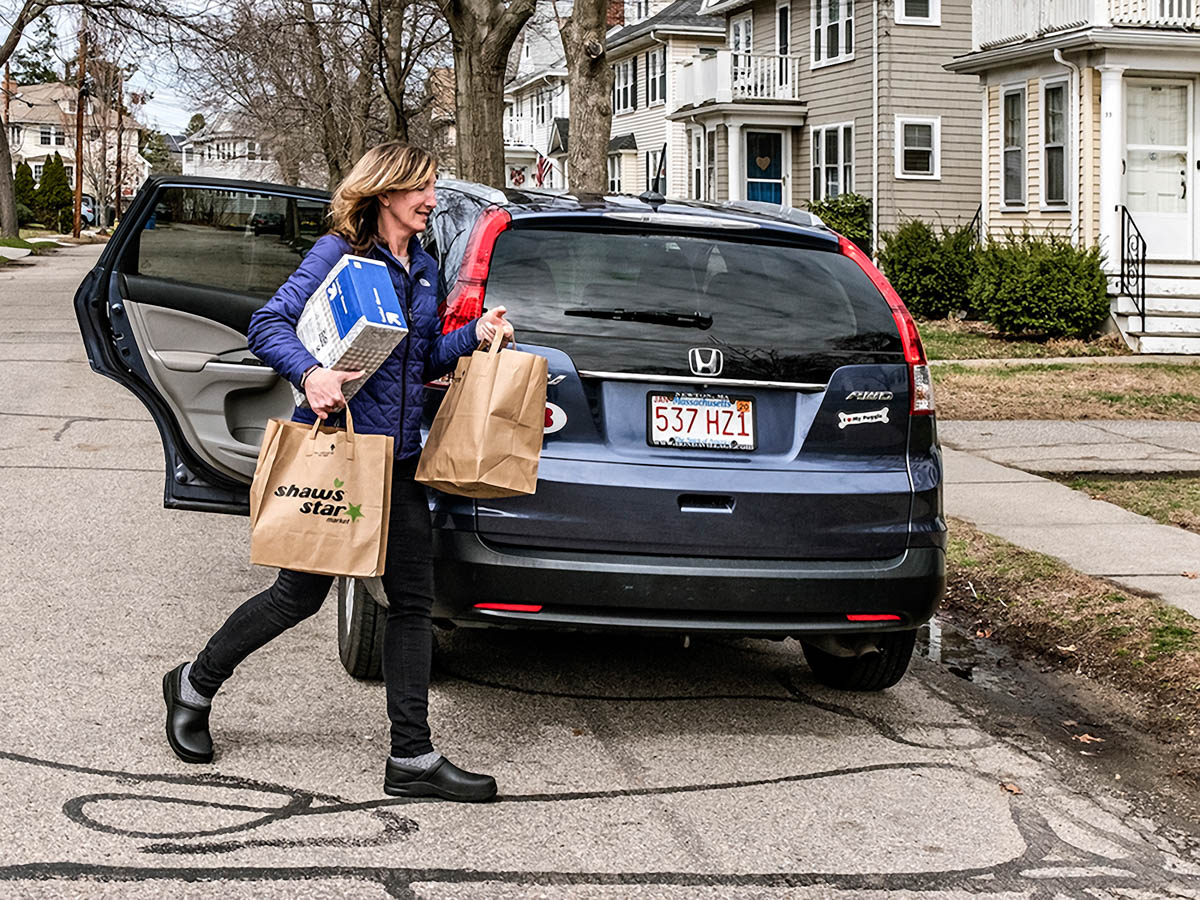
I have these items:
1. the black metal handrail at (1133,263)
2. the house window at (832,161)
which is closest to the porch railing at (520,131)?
the house window at (832,161)

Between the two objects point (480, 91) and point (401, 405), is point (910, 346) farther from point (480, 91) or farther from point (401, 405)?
point (480, 91)

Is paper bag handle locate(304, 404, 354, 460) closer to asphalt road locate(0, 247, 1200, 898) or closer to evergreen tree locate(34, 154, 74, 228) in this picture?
asphalt road locate(0, 247, 1200, 898)

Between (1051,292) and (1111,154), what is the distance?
9.74ft

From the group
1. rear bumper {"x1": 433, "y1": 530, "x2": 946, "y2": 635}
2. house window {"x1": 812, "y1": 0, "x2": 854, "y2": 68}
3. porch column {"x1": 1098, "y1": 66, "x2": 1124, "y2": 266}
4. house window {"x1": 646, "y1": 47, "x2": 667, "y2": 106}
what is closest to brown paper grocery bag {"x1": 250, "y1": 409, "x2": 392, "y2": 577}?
rear bumper {"x1": 433, "y1": 530, "x2": 946, "y2": 635}

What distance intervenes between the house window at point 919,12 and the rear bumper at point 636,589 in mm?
29210

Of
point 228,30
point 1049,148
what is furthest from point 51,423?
point 228,30

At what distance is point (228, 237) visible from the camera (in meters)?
7.04

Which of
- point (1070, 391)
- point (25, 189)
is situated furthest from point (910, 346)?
point (25, 189)

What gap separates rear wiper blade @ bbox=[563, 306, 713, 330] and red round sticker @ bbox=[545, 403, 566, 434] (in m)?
0.32

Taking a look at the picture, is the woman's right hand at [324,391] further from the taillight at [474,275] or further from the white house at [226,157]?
the white house at [226,157]

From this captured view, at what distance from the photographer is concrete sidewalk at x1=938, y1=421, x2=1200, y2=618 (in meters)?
7.86

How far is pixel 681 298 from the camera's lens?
5.14m

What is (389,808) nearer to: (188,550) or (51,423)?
(188,550)

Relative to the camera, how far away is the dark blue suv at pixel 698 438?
16.1 ft
